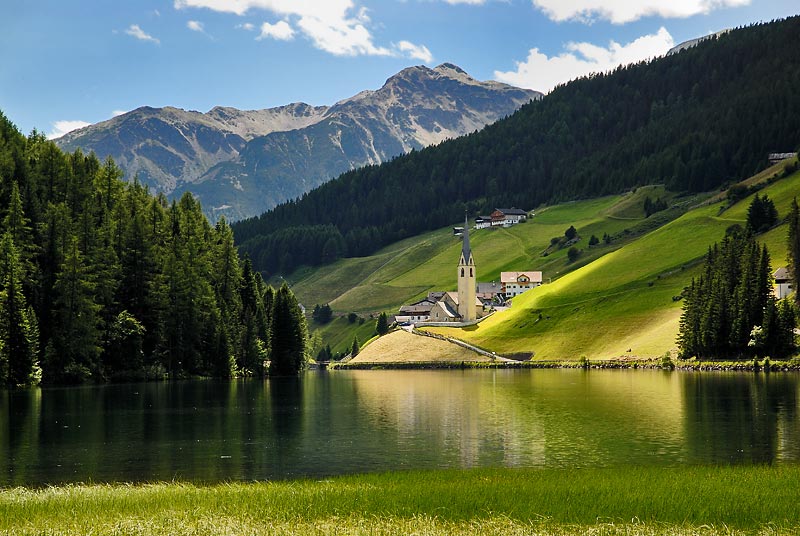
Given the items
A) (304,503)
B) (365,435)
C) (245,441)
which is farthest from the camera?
Result: (365,435)

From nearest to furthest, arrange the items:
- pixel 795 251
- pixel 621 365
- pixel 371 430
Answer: pixel 371 430, pixel 795 251, pixel 621 365

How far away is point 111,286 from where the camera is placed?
362ft

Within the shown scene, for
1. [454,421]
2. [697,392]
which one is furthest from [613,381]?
[454,421]

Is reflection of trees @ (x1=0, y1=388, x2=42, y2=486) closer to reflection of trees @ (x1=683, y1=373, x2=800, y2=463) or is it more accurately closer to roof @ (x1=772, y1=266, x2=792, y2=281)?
reflection of trees @ (x1=683, y1=373, x2=800, y2=463)

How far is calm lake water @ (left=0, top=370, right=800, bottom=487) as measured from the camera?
135 feet

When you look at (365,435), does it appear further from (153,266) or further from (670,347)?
(670,347)

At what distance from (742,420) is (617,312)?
116 m

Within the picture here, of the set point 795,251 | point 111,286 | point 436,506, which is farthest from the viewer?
point 795,251

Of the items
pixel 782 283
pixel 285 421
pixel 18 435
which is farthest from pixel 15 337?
pixel 782 283

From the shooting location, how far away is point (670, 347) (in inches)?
5615

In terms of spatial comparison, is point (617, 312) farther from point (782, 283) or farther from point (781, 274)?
point (782, 283)

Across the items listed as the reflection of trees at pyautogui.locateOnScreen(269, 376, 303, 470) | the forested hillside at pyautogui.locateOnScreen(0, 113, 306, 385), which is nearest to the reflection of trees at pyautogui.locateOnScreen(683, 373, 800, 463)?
the reflection of trees at pyautogui.locateOnScreen(269, 376, 303, 470)

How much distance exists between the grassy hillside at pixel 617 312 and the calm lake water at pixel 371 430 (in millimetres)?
64046

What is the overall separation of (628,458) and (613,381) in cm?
6829
